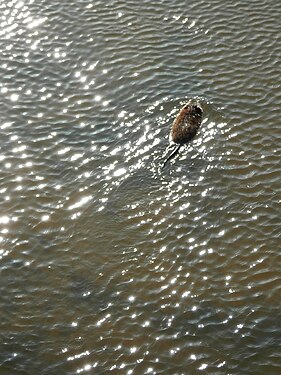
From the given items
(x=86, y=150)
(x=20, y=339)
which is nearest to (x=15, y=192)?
(x=86, y=150)

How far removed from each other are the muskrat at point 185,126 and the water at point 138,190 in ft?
1.16

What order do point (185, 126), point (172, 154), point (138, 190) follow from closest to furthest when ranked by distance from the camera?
1. point (138, 190)
2. point (172, 154)
3. point (185, 126)

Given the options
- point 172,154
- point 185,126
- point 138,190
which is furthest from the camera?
point 185,126

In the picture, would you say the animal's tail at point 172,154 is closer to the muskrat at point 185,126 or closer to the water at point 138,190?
the muskrat at point 185,126

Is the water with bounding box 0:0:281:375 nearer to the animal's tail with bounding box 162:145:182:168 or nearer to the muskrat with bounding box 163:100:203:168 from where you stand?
the animal's tail with bounding box 162:145:182:168

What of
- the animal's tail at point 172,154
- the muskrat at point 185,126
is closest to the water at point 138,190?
the animal's tail at point 172,154

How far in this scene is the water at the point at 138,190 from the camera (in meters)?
13.0

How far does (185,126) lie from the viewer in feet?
56.0

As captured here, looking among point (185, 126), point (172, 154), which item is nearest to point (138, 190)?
point (172, 154)

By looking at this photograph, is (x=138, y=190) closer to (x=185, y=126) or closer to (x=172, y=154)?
(x=172, y=154)

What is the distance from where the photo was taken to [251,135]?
1744 cm

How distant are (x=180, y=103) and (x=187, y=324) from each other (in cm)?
763

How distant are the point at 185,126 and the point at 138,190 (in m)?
2.47

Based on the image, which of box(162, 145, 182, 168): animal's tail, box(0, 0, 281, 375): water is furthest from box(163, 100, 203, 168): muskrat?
box(0, 0, 281, 375): water
